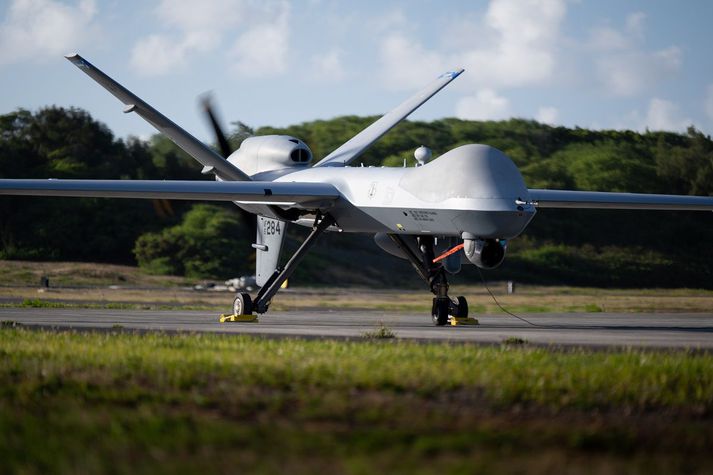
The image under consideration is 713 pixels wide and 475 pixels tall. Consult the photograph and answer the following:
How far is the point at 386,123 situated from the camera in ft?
105

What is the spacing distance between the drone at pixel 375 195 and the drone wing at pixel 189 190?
0.03 m

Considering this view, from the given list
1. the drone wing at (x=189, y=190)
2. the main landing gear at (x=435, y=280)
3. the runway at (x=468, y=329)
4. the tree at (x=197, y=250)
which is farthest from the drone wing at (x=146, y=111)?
the tree at (x=197, y=250)

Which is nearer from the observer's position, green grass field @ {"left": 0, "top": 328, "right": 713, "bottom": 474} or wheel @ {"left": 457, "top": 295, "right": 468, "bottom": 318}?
green grass field @ {"left": 0, "top": 328, "right": 713, "bottom": 474}

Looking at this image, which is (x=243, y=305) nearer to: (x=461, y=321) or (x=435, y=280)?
(x=435, y=280)

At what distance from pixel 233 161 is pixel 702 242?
63329 mm

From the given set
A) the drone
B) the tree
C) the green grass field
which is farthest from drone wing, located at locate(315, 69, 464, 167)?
the tree

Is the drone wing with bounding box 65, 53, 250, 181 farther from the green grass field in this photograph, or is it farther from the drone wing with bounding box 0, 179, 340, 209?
the green grass field

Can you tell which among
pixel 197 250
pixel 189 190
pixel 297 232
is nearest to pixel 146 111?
pixel 189 190

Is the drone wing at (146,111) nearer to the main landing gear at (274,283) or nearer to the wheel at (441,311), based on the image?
the main landing gear at (274,283)

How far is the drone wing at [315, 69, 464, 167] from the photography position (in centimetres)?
3152

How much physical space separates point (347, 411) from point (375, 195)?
1685 cm

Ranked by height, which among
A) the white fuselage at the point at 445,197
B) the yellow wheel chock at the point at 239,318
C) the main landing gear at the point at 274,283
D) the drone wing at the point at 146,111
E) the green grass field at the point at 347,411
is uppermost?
the drone wing at the point at 146,111

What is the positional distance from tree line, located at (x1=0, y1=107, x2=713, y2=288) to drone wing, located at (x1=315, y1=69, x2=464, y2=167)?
128 ft

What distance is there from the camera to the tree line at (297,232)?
241ft
